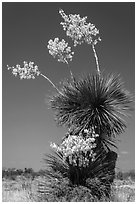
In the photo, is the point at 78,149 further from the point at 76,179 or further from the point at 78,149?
the point at 76,179

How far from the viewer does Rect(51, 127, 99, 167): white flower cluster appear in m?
10.0

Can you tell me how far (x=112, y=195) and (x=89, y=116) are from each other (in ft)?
7.30

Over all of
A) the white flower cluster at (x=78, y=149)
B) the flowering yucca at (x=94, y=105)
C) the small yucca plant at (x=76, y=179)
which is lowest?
the small yucca plant at (x=76, y=179)

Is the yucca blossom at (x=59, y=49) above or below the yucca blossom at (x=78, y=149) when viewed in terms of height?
above

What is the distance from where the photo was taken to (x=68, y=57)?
12000 millimetres

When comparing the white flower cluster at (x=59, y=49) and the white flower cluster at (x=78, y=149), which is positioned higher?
the white flower cluster at (x=59, y=49)

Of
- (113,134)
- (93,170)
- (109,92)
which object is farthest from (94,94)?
(93,170)

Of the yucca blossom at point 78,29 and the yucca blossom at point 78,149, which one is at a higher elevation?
the yucca blossom at point 78,29

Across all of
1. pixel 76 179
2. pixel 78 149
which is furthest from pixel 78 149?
pixel 76 179

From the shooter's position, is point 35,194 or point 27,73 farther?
point 27,73

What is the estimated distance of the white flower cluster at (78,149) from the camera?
10016 mm

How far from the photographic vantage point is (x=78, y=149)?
1007 centimetres

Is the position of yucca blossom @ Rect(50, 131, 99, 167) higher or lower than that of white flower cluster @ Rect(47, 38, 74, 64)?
lower

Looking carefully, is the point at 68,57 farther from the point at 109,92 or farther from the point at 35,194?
the point at 35,194
